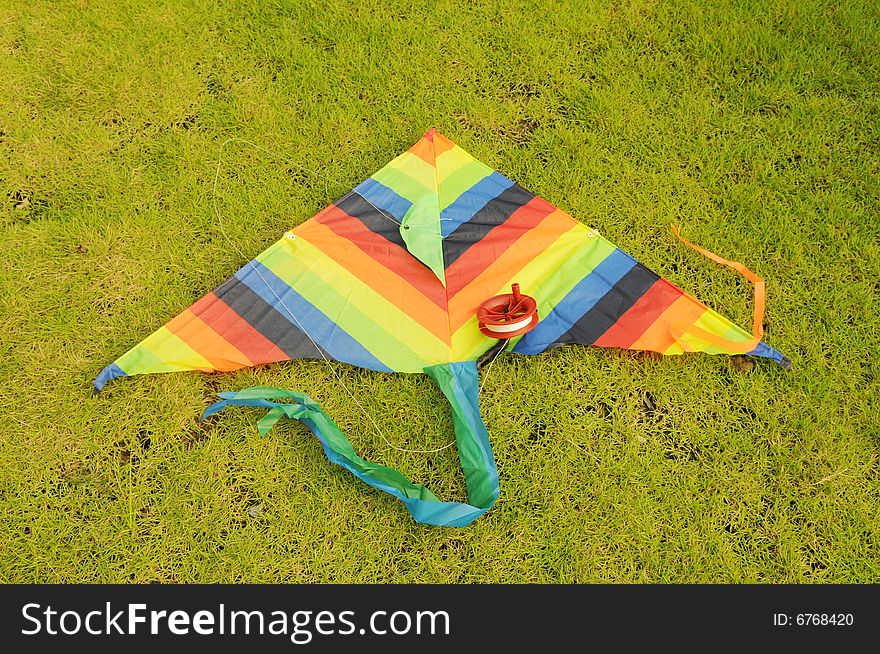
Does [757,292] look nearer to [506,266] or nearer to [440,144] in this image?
[506,266]

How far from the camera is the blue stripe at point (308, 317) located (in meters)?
2.84

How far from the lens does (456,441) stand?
2.68m

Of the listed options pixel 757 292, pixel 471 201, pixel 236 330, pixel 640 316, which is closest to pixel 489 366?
pixel 640 316

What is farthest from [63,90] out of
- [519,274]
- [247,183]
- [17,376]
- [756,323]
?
[756,323]

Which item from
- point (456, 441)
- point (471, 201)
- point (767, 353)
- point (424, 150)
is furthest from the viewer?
point (424, 150)

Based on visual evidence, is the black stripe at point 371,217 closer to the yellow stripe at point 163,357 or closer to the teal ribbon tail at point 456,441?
the teal ribbon tail at point 456,441

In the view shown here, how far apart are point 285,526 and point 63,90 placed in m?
2.69

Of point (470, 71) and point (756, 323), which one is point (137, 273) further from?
point (756, 323)

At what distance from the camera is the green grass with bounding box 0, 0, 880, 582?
101 inches

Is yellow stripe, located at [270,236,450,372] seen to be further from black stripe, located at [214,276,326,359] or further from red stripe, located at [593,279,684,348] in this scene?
red stripe, located at [593,279,684,348]

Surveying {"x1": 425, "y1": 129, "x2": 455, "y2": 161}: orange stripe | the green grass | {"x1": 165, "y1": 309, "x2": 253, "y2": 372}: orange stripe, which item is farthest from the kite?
{"x1": 425, "y1": 129, "x2": 455, "y2": 161}: orange stripe

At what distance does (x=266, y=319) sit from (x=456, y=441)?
36.9 inches

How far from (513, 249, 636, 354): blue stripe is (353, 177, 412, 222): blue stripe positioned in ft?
2.60

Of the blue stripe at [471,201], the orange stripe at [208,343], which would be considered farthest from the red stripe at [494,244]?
the orange stripe at [208,343]
